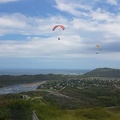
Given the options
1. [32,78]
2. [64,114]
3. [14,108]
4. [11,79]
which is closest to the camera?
[14,108]

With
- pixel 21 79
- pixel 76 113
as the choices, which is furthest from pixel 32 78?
pixel 76 113

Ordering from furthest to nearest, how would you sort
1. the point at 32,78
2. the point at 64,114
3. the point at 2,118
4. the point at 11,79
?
the point at 32,78 → the point at 11,79 → the point at 64,114 → the point at 2,118

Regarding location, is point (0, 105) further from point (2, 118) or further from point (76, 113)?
point (76, 113)

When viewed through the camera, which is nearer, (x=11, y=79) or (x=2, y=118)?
(x=2, y=118)

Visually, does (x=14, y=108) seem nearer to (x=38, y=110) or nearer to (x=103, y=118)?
(x=38, y=110)

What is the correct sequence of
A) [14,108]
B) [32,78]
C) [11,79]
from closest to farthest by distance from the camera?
1. [14,108]
2. [11,79]
3. [32,78]

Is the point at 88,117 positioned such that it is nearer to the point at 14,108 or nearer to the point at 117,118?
the point at 117,118

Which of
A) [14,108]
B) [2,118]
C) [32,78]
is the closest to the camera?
[2,118]

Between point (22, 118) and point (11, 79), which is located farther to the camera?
point (11, 79)

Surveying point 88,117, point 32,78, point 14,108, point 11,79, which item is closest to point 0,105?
point 14,108
